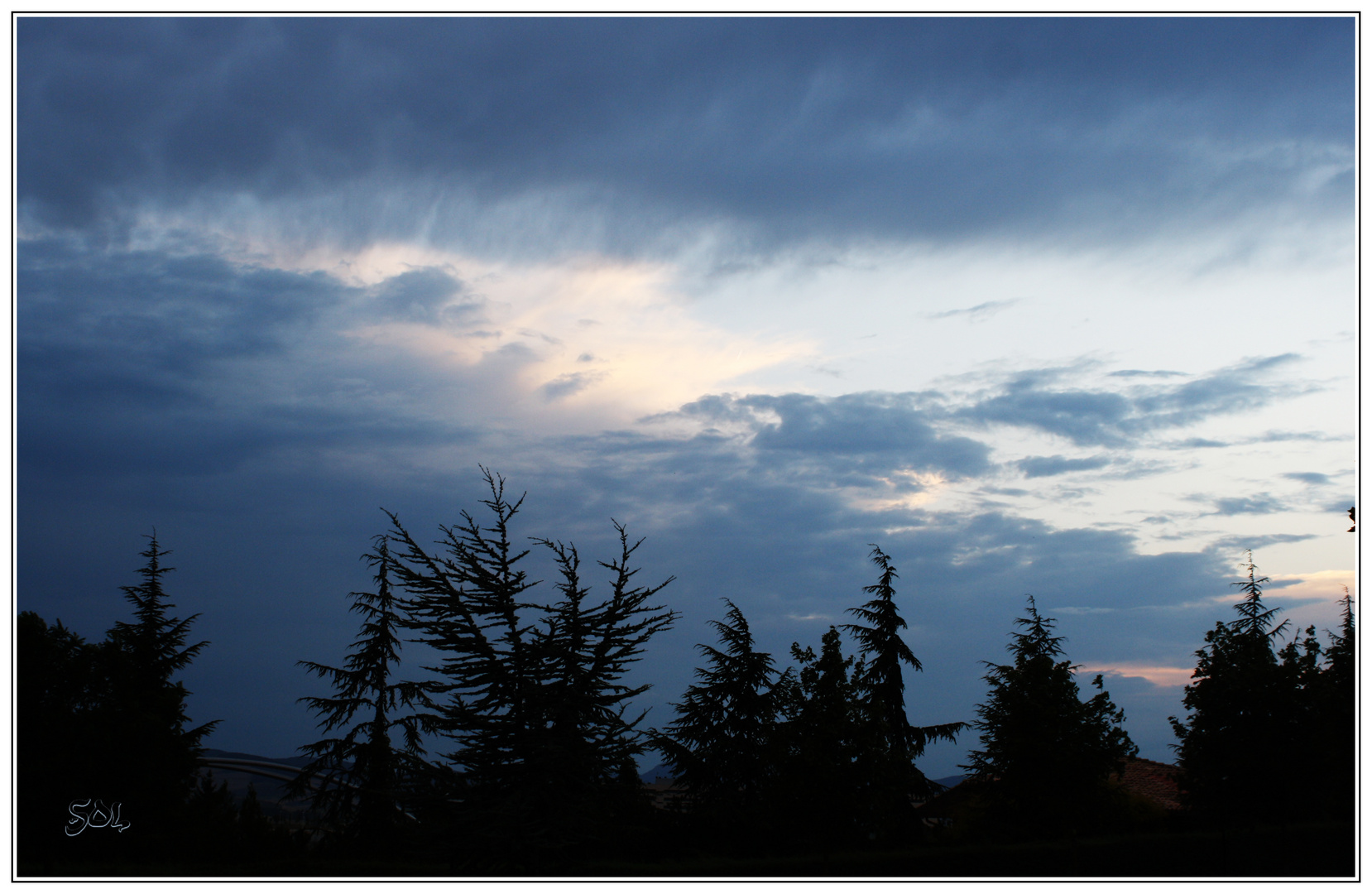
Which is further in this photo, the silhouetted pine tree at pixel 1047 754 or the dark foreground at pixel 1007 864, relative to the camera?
the silhouetted pine tree at pixel 1047 754

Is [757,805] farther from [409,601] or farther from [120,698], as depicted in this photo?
[120,698]

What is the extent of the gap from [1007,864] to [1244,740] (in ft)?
20.5

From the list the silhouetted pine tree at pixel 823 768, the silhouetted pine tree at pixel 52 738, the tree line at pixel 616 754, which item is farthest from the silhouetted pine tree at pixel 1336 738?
the silhouetted pine tree at pixel 52 738

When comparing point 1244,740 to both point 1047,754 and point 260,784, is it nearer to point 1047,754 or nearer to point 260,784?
point 1047,754

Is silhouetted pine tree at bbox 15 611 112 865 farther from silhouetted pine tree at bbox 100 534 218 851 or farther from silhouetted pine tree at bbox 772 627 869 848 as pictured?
silhouetted pine tree at bbox 772 627 869 848

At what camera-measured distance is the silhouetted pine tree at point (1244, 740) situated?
17484 mm

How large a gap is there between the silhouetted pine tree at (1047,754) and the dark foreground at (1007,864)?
16.2 ft

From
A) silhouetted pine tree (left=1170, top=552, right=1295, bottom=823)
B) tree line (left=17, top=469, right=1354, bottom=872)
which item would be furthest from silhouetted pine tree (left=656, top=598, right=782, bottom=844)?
A: silhouetted pine tree (left=1170, top=552, right=1295, bottom=823)

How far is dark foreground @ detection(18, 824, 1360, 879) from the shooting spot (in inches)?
595

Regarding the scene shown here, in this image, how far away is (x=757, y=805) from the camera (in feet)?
73.6

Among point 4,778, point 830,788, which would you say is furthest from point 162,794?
point 830,788
